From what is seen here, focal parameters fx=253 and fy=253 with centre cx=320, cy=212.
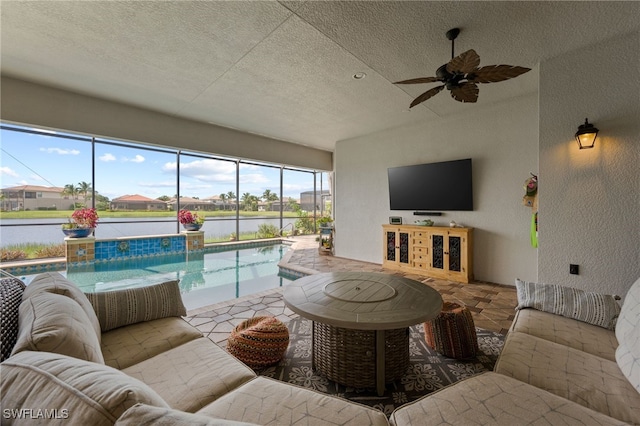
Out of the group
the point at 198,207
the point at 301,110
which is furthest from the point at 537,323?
the point at 198,207

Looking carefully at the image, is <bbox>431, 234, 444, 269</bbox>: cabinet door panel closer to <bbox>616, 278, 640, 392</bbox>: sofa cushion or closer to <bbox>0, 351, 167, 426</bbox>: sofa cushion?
<bbox>616, 278, 640, 392</bbox>: sofa cushion

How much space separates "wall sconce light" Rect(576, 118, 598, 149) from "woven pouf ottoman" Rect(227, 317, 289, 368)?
337 centimetres

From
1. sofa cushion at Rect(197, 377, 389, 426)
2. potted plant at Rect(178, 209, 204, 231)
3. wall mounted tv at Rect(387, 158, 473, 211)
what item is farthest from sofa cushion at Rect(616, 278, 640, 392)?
potted plant at Rect(178, 209, 204, 231)

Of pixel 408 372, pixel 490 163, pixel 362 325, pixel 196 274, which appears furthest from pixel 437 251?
pixel 196 274

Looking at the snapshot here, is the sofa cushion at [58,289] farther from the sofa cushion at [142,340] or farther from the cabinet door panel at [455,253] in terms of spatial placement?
the cabinet door panel at [455,253]

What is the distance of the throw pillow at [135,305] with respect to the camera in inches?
63.9

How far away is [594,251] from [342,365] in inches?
109

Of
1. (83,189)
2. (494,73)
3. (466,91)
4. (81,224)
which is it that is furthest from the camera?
(83,189)

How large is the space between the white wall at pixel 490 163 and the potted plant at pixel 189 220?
16.3 feet

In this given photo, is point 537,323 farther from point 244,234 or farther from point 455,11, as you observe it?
point 244,234

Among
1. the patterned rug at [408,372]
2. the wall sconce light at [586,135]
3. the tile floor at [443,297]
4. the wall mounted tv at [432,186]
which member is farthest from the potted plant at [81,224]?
the wall sconce light at [586,135]

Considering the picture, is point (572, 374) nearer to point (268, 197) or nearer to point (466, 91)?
point (466, 91)

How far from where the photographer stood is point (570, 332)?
5.31 feet

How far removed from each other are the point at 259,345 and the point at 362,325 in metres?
0.88
